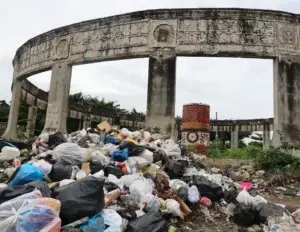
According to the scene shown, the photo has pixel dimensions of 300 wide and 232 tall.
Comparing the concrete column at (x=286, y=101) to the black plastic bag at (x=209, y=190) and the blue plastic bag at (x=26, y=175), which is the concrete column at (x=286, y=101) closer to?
the black plastic bag at (x=209, y=190)

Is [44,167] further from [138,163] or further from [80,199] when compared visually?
[138,163]

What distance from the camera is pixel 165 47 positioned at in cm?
1089

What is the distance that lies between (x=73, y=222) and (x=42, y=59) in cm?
→ 1133

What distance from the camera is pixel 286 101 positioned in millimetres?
10266

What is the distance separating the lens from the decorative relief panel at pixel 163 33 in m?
10.9

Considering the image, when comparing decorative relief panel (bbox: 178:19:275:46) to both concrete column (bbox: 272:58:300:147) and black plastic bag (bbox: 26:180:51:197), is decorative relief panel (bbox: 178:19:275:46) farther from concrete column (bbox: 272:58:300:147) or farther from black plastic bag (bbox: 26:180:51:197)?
black plastic bag (bbox: 26:180:51:197)

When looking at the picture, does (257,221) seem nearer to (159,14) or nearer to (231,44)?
(231,44)

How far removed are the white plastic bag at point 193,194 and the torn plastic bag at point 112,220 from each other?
153 cm

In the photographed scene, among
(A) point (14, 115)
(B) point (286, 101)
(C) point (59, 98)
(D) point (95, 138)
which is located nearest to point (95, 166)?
(D) point (95, 138)

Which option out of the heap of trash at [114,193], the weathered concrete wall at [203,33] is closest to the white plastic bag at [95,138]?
the heap of trash at [114,193]

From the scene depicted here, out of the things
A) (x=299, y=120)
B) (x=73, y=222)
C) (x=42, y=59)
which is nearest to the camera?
(x=73, y=222)

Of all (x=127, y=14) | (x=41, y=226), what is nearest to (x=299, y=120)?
(x=127, y=14)

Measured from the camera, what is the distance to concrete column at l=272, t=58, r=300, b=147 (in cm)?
1012

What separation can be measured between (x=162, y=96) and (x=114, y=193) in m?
6.61
